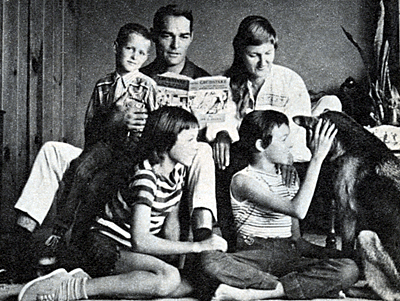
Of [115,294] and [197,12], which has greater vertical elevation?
[197,12]

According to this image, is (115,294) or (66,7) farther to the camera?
(66,7)

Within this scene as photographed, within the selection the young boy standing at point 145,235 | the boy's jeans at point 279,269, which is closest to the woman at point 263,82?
the young boy standing at point 145,235

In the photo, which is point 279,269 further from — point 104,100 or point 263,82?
point 104,100

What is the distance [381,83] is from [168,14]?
105 centimetres

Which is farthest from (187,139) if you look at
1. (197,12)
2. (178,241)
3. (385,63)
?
(385,63)

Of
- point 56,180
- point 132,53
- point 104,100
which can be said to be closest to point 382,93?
point 132,53

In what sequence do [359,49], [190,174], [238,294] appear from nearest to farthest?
[238,294] → [190,174] → [359,49]

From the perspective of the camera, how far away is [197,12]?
97.8 inches

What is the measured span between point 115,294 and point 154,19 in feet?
4.10

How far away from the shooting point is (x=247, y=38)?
8.07ft

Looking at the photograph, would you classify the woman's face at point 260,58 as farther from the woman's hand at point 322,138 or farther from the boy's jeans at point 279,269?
the boy's jeans at point 279,269

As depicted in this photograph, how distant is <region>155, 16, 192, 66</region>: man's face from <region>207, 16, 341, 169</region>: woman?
0.74 feet

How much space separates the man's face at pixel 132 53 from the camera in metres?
2.45

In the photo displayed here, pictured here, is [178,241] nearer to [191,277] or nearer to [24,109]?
[191,277]
